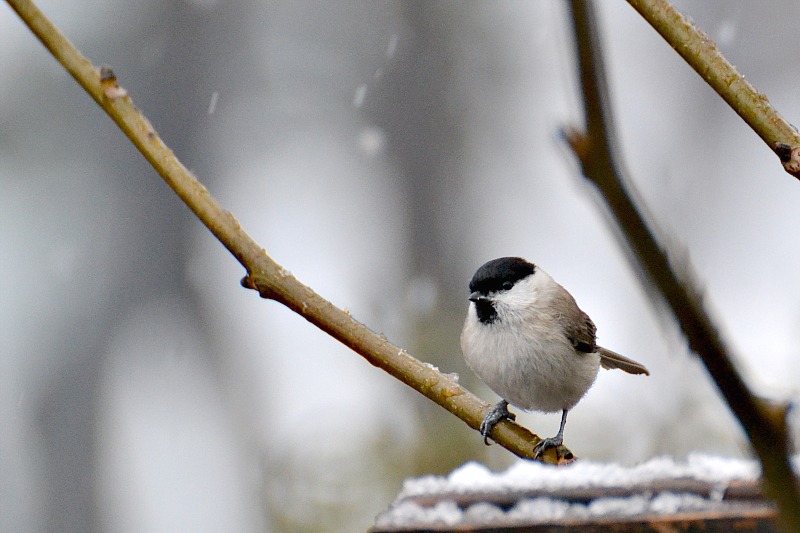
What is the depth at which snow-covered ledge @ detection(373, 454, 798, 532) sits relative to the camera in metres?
1.28

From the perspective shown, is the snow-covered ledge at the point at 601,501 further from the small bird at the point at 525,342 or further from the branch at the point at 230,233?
the small bird at the point at 525,342

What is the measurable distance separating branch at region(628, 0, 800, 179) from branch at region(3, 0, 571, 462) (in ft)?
2.34

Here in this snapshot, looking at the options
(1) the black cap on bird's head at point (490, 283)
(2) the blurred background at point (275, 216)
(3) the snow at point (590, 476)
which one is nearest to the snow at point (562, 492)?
(3) the snow at point (590, 476)

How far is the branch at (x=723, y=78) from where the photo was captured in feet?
3.79

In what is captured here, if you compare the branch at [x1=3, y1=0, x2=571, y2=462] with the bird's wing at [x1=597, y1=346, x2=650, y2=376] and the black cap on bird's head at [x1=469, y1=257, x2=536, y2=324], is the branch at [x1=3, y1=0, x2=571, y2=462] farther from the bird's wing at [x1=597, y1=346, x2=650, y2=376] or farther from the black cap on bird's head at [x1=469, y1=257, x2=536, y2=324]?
the bird's wing at [x1=597, y1=346, x2=650, y2=376]

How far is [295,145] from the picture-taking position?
303 inches

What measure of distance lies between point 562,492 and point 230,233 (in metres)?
0.70

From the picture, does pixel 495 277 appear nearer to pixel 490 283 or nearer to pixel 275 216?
pixel 490 283

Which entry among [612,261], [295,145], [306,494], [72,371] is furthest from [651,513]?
[295,145]

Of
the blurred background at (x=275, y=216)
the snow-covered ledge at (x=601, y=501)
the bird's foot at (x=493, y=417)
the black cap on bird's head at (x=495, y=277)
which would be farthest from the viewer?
the blurred background at (x=275, y=216)

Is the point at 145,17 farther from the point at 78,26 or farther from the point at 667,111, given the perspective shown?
the point at 667,111

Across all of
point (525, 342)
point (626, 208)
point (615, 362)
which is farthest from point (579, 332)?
point (626, 208)

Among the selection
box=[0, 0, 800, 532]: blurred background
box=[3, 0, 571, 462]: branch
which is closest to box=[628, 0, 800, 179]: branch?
box=[3, 0, 571, 462]: branch

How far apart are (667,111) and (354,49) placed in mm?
2865
